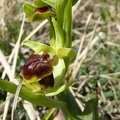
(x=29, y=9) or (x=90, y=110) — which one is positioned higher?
(x=29, y=9)

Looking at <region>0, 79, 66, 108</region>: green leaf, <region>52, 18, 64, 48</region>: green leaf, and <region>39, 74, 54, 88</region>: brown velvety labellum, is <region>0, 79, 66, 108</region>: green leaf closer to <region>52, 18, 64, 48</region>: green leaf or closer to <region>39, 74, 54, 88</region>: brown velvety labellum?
<region>39, 74, 54, 88</region>: brown velvety labellum

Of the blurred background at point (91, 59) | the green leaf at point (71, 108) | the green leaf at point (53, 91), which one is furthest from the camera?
the blurred background at point (91, 59)

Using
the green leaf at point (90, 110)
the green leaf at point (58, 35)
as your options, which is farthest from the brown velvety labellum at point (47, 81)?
the green leaf at point (90, 110)

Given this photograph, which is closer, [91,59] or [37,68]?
[37,68]

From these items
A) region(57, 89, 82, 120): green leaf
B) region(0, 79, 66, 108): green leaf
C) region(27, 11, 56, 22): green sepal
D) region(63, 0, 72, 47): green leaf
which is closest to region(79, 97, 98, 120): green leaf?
region(57, 89, 82, 120): green leaf

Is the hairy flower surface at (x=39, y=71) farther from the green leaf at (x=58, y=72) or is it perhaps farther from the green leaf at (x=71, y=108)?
the green leaf at (x=71, y=108)

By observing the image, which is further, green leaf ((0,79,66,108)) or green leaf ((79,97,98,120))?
green leaf ((79,97,98,120))

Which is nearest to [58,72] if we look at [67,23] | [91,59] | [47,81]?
[47,81]

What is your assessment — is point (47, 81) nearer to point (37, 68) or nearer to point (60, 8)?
point (37, 68)

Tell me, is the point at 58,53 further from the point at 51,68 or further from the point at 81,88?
the point at 81,88
